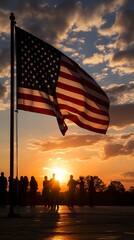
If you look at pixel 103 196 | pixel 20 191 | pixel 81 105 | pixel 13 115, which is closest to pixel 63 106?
pixel 81 105

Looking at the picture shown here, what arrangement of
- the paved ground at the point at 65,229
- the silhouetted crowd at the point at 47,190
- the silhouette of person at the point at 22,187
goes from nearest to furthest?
the paved ground at the point at 65,229 < the silhouetted crowd at the point at 47,190 < the silhouette of person at the point at 22,187

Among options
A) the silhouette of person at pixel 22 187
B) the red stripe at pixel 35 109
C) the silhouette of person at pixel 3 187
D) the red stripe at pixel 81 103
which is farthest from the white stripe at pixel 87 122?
the silhouette of person at pixel 22 187

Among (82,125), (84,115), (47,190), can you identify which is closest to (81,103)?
(84,115)

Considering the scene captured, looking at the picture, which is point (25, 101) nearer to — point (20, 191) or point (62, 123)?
point (62, 123)

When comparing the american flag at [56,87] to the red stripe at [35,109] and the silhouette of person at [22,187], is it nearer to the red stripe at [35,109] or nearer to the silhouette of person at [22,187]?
→ the red stripe at [35,109]

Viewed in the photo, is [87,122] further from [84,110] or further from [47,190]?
[47,190]

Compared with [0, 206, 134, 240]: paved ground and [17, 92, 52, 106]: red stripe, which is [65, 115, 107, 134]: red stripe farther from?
[0, 206, 134, 240]: paved ground

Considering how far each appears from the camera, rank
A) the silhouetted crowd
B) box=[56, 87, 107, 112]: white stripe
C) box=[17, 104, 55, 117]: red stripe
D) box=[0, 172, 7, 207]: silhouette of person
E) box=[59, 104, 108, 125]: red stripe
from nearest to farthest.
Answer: box=[17, 104, 55, 117]: red stripe, box=[59, 104, 108, 125]: red stripe, box=[56, 87, 107, 112]: white stripe, the silhouetted crowd, box=[0, 172, 7, 207]: silhouette of person

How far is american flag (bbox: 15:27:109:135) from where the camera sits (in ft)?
47.3

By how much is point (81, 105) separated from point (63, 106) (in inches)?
30.3

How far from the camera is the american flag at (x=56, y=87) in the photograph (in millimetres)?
14406

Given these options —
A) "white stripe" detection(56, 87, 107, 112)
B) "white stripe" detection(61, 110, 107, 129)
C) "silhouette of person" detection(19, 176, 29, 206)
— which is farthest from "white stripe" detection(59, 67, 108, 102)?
"silhouette of person" detection(19, 176, 29, 206)

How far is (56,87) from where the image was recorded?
15.1 m

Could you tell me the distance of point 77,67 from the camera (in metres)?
15.6
